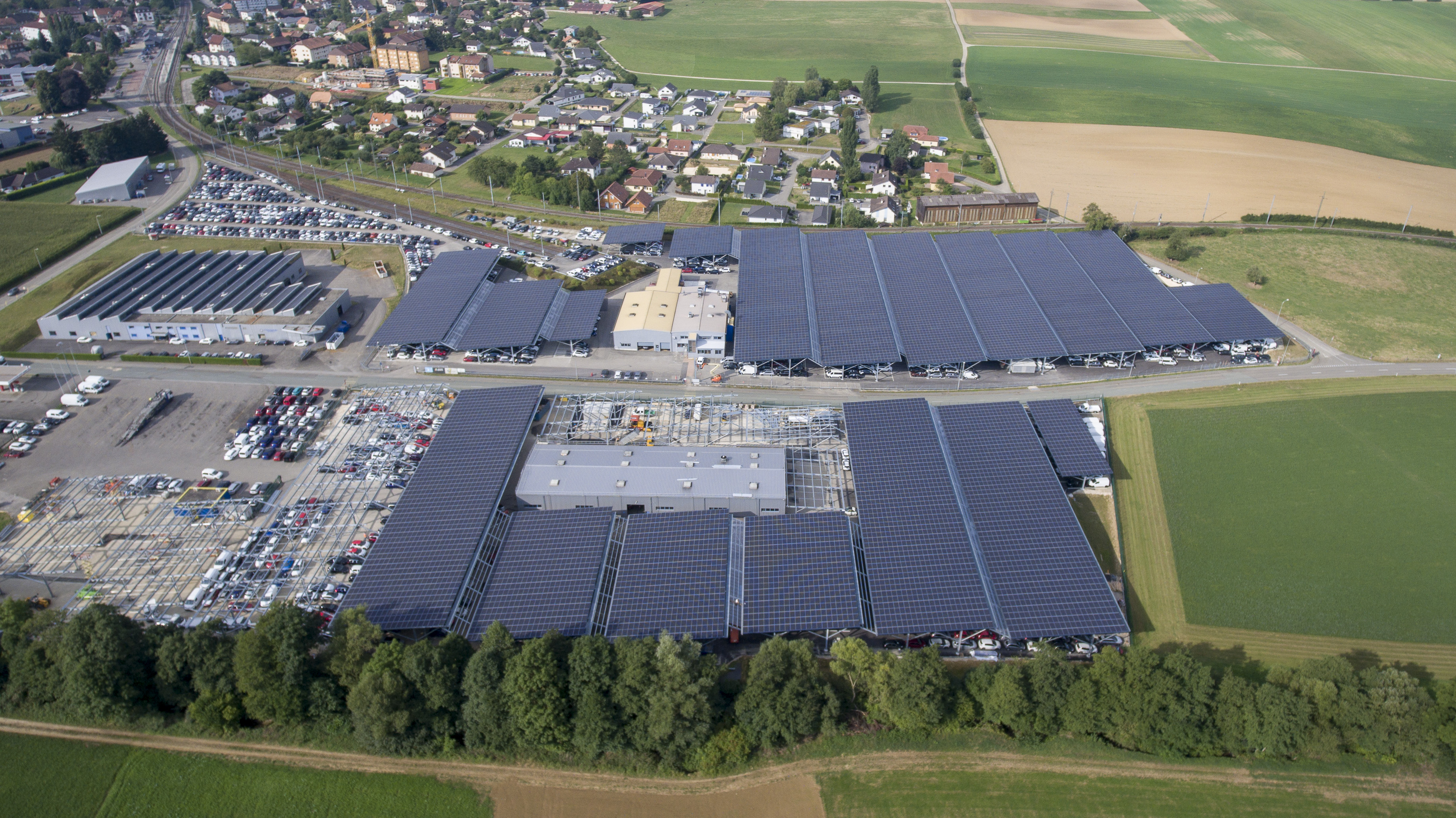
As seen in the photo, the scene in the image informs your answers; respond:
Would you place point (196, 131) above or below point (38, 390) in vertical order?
above

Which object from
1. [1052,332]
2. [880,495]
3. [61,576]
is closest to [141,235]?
[61,576]

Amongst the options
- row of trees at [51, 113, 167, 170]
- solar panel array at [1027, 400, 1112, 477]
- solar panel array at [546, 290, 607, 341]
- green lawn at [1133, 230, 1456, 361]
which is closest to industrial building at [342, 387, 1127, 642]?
solar panel array at [1027, 400, 1112, 477]

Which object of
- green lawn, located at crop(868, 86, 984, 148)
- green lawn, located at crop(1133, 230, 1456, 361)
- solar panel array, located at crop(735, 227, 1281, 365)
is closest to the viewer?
solar panel array, located at crop(735, 227, 1281, 365)

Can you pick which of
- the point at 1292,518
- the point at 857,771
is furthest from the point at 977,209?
the point at 857,771

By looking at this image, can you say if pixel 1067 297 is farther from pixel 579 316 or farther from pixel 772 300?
pixel 579 316

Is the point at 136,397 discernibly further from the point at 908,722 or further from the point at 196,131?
the point at 196,131

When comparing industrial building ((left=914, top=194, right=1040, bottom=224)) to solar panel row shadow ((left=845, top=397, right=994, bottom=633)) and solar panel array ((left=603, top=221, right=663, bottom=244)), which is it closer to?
solar panel array ((left=603, top=221, right=663, bottom=244))
